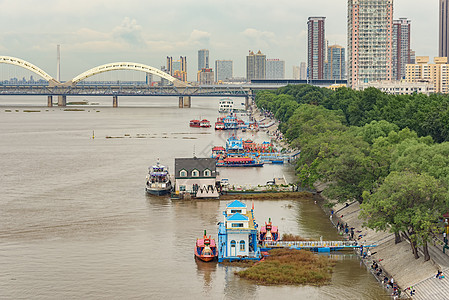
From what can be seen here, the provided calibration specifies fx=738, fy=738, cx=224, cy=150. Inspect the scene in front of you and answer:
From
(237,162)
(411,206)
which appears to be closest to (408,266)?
(411,206)

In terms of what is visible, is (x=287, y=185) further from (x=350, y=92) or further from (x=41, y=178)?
(x=350, y=92)

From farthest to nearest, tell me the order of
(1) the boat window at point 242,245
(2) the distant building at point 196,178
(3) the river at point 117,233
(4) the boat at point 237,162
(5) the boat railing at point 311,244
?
(4) the boat at point 237,162
(2) the distant building at point 196,178
(5) the boat railing at point 311,244
(1) the boat window at point 242,245
(3) the river at point 117,233

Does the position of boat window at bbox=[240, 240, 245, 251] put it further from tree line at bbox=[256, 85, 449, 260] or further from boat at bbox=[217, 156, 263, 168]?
boat at bbox=[217, 156, 263, 168]

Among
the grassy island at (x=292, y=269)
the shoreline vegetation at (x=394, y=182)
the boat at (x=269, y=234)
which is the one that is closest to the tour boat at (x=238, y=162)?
the shoreline vegetation at (x=394, y=182)

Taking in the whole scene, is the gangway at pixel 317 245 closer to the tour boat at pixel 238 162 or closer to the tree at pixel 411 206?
the tree at pixel 411 206

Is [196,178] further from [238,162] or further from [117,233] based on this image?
[238,162]

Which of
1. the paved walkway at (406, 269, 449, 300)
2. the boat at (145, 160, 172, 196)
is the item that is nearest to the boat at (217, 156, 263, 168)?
the boat at (145, 160, 172, 196)
